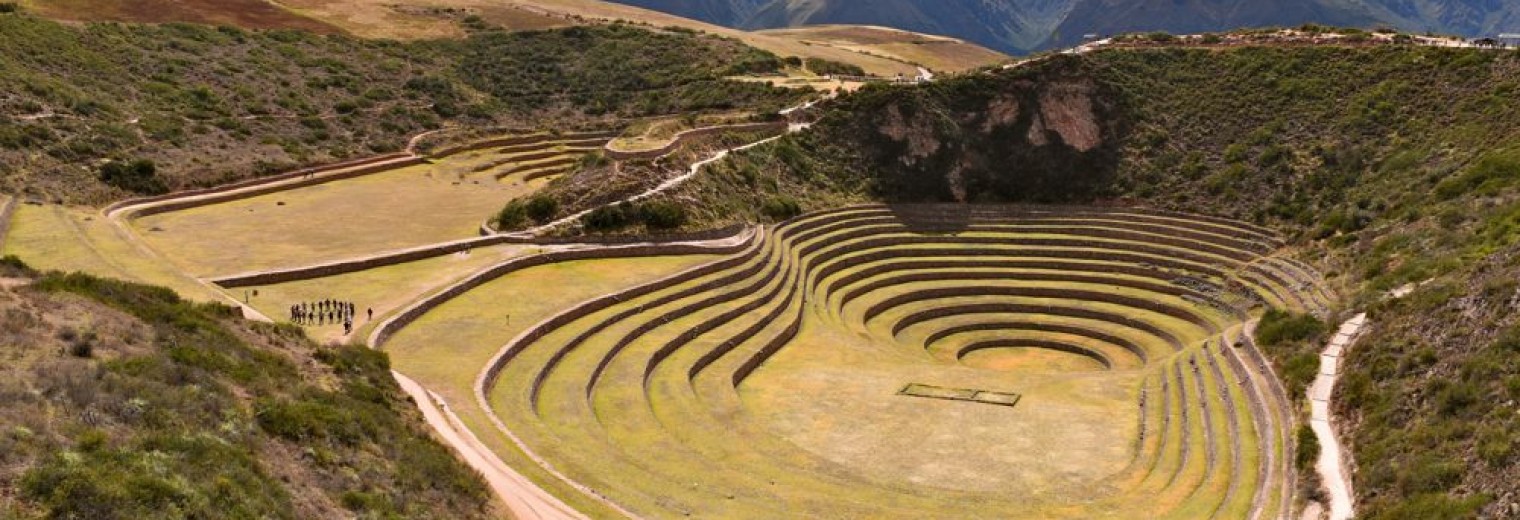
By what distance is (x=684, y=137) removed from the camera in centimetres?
5778

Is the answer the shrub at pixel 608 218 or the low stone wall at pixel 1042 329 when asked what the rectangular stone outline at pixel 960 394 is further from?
the shrub at pixel 608 218

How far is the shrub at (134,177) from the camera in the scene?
50.0 meters

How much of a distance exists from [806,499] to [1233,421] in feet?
46.8

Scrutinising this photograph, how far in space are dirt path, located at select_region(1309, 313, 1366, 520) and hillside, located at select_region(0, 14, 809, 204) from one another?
44.6 meters

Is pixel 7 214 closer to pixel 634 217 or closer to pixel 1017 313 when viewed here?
pixel 634 217

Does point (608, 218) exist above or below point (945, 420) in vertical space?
above

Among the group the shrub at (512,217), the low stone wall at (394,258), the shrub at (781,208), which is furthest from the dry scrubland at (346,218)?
the shrub at (781,208)

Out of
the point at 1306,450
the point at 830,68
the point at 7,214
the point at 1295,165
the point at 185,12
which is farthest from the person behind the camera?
the point at 830,68

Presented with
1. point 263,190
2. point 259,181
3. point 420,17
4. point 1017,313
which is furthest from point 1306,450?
point 420,17

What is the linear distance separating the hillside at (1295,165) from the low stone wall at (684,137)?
263cm

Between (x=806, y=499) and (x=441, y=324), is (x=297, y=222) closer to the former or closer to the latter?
(x=441, y=324)

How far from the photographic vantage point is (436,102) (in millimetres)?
79625

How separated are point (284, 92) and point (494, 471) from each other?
58396 millimetres

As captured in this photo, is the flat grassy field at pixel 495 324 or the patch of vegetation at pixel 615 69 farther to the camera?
the patch of vegetation at pixel 615 69
